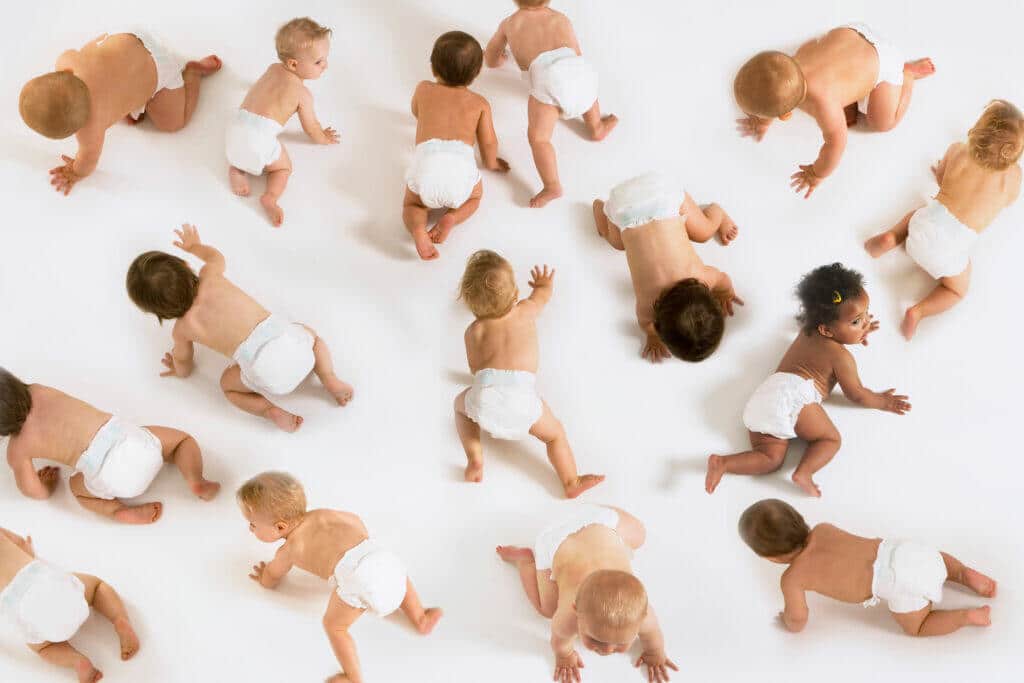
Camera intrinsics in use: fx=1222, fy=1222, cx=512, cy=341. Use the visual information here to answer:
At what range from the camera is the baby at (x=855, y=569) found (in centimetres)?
228

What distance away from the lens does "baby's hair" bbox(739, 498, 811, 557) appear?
2287 millimetres

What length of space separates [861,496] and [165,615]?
1.40m

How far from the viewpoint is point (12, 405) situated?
7.97 feet

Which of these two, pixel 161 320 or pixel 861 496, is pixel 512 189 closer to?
pixel 161 320

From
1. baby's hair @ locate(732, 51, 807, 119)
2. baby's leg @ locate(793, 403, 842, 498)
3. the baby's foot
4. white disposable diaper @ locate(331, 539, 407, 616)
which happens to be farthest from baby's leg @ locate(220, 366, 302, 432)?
baby's hair @ locate(732, 51, 807, 119)

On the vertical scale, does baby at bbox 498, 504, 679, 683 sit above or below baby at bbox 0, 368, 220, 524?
below

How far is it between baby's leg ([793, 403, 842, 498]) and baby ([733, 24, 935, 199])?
0.61 m

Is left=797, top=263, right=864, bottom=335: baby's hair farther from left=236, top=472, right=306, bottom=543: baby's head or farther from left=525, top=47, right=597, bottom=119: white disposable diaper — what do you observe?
left=236, top=472, right=306, bottom=543: baby's head

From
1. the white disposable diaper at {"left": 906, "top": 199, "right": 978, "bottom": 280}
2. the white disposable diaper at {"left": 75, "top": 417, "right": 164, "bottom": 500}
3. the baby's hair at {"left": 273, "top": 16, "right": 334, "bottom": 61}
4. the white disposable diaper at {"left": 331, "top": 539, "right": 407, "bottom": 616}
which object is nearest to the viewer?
the white disposable diaper at {"left": 331, "top": 539, "right": 407, "bottom": 616}

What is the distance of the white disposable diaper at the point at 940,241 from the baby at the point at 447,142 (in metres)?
0.97

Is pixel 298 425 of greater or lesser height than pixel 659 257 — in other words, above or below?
Result: below

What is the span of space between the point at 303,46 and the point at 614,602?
1.46m

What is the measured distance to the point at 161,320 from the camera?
2.59m

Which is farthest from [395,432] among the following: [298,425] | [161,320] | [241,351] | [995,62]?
[995,62]
